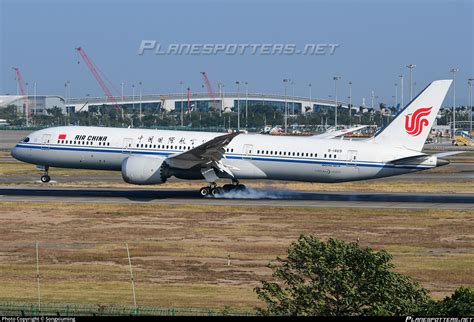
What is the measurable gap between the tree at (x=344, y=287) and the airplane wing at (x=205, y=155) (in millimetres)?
30750

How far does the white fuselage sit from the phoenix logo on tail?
1.37 m

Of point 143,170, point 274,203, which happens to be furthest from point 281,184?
point 143,170

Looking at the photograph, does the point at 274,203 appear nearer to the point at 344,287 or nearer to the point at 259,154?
the point at 259,154

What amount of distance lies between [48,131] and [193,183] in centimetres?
1501

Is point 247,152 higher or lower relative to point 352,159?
higher

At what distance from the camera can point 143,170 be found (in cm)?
6019

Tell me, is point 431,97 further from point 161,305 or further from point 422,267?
point 161,305

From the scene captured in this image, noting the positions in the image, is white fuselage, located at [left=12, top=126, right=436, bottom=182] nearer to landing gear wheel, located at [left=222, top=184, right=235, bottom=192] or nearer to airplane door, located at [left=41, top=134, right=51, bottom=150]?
airplane door, located at [left=41, top=134, right=51, bottom=150]

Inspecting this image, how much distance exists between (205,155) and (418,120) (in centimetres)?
1382

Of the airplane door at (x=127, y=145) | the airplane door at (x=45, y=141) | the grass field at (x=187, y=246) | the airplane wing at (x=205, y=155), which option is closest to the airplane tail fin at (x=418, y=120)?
the grass field at (x=187, y=246)

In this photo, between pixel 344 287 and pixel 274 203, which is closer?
pixel 344 287

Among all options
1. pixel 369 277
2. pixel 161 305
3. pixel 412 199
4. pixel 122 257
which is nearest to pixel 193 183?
pixel 412 199

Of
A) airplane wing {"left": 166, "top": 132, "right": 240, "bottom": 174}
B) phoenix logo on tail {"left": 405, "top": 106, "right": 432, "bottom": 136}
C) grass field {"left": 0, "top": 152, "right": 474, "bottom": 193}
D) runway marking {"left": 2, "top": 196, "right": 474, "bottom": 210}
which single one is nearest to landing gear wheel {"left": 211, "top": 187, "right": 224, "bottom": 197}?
runway marking {"left": 2, "top": 196, "right": 474, "bottom": 210}

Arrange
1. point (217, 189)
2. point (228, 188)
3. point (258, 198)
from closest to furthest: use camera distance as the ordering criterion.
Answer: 1. point (217, 189)
2. point (258, 198)
3. point (228, 188)
